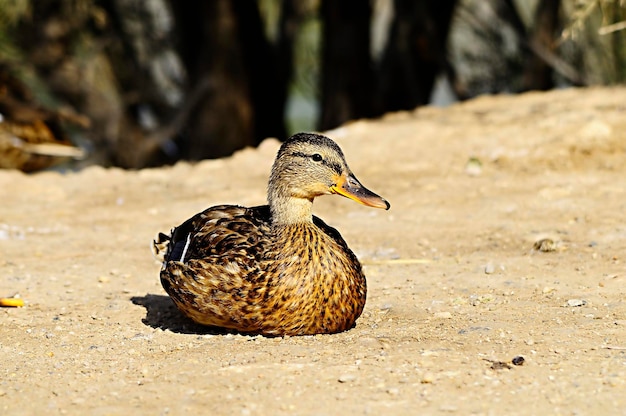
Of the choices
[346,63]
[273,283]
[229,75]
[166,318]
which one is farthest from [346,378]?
[229,75]

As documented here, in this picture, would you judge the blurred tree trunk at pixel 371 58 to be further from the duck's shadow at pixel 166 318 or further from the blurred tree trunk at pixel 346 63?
the duck's shadow at pixel 166 318

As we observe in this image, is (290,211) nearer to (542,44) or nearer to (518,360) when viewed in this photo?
(518,360)

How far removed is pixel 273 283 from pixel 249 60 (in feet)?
25.9

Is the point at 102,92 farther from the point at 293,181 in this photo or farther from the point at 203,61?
the point at 293,181

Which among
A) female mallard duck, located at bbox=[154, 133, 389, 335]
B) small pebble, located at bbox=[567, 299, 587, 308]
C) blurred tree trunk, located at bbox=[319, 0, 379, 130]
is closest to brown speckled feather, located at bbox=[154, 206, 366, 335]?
female mallard duck, located at bbox=[154, 133, 389, 335]

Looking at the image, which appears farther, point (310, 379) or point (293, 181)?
point (293, 181)

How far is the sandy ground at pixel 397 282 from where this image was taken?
4082 mm

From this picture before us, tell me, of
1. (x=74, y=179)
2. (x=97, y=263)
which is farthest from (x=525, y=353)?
(x=74, y=179)

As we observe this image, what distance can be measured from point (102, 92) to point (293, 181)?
28.0 feet

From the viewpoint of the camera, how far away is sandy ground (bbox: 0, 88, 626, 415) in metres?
4.08

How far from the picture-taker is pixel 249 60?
1244 centimetres

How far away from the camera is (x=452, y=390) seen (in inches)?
158

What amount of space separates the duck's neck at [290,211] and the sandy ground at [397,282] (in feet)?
1.95

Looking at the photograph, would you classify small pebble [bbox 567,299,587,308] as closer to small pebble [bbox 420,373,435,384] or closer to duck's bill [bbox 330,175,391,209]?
duck's bill [bbox 330,175,391,209]
